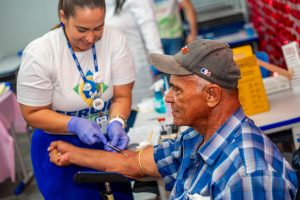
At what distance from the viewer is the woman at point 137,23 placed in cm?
323

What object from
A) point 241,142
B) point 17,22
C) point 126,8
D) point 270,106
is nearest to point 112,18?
point 126,8

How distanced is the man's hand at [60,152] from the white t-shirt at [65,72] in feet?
0.51

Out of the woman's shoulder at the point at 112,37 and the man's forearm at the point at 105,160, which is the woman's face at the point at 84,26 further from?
the man's forearm at the point at 105,160

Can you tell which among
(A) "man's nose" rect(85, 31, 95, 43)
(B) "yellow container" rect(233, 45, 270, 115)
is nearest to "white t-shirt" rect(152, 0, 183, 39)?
(B) "yellow container" rect(233, 45, 270, 115)

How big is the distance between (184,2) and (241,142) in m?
3.33

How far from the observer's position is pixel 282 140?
2.34m

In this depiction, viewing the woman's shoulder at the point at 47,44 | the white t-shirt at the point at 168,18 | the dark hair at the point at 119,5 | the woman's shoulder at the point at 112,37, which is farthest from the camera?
the white t-shirt at the point at 168,18

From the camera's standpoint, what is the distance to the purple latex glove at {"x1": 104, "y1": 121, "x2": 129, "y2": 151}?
2.02 m

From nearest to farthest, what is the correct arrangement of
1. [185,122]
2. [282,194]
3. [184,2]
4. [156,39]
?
[282,194], [185,122], [156,39], [184,2]

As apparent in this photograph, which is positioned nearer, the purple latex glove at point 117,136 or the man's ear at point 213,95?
the man's ear at point 213,95

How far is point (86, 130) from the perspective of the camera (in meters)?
1.95

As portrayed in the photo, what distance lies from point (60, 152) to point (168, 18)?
8.16ft

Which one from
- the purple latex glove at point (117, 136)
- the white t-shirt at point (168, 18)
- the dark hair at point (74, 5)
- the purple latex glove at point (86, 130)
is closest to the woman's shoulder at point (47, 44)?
the dark hair at point (74, 5)

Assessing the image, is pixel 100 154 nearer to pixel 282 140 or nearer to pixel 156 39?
pixel 282 140
